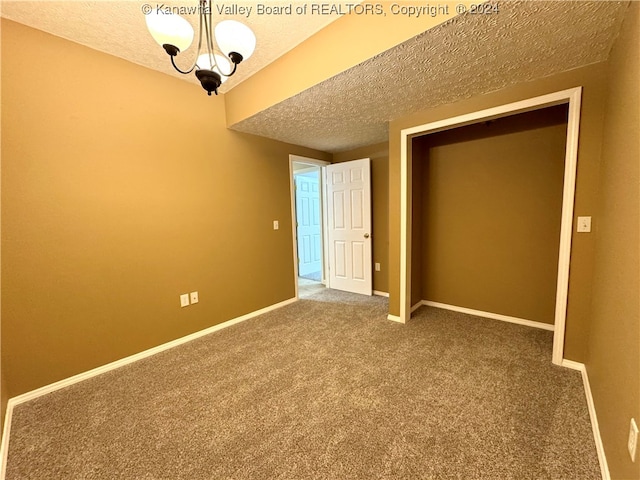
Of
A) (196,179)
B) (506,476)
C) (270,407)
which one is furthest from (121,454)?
(196,179)

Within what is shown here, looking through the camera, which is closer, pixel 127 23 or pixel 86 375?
pixel 127 23

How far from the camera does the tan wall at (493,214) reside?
98.4 inches

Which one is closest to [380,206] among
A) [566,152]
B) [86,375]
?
[566,152]

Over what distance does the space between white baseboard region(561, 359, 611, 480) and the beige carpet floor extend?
0.11 feet

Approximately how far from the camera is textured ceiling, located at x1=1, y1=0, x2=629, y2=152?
4.25 feet

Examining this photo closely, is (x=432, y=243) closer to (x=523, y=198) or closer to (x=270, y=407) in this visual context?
(x=523, y=198)

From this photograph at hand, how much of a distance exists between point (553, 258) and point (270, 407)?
9.40 ft

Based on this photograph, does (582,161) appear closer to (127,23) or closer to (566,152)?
(566,152)

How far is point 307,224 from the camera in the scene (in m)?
5.45

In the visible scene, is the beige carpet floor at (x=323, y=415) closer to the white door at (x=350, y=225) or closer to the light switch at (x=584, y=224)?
the light switch at (x=584, y=224)

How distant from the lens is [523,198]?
2.62m

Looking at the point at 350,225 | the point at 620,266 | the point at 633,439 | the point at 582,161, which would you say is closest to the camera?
the point at 633,439

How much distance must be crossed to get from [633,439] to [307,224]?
16.0ft

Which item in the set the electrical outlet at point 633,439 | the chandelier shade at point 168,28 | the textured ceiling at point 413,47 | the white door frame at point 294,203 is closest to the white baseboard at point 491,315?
the white door frame at point 294,203
